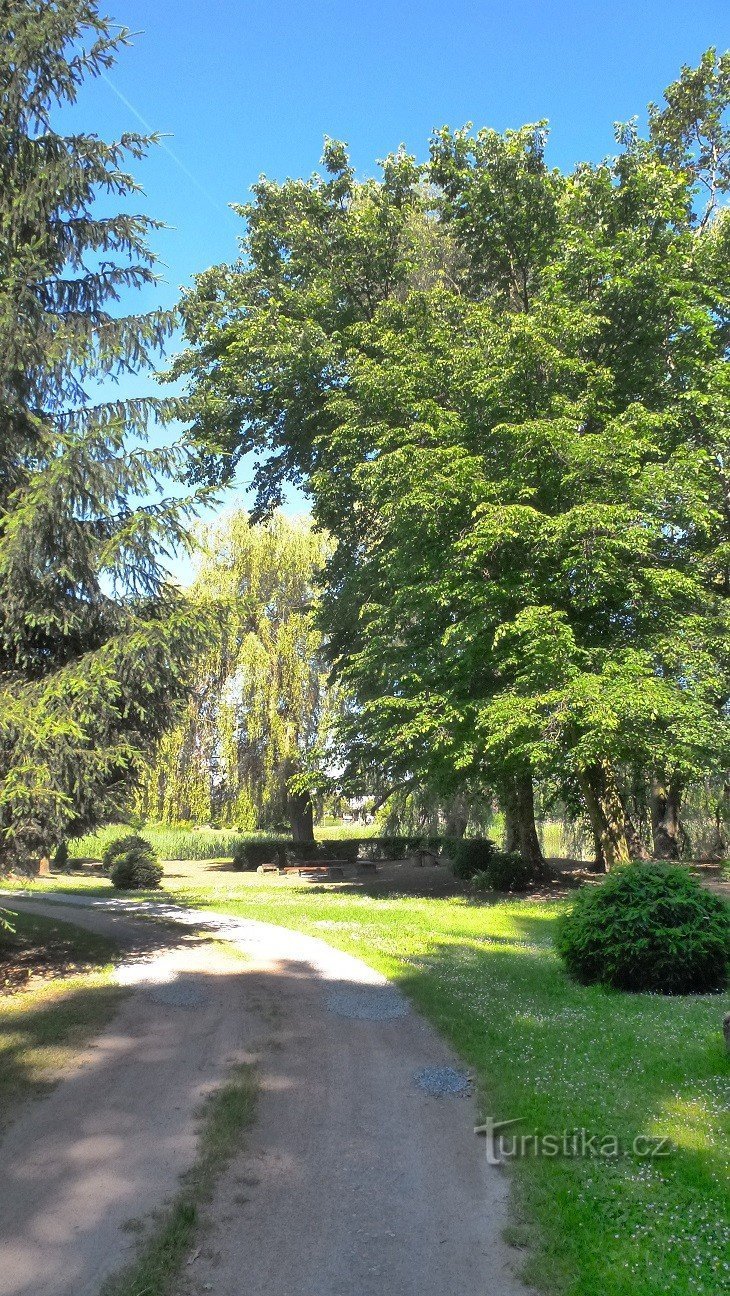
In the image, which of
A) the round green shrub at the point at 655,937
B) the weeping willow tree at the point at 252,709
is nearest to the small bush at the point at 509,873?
the weeping willow tree at the point at 252,709

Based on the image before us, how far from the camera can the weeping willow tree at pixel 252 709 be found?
29.0 metres

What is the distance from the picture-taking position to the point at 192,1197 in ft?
15.8

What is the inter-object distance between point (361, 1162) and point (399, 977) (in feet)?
16.3

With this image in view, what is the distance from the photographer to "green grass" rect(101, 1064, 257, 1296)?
13.2 ft

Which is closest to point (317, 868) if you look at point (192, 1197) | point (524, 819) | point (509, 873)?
point (524, 819)

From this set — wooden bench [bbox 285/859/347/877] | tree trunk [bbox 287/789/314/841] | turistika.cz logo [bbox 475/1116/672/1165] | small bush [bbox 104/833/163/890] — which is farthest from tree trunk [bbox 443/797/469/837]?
turistika.cz logo [bbox 475/1116/672/1165]

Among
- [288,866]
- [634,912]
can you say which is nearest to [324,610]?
[288,866]

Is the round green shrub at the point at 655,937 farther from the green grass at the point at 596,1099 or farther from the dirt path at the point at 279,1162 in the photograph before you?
the dirt path at the point at 279,1162

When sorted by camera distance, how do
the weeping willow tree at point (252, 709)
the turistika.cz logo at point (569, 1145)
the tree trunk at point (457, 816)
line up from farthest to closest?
the tree trunk at point (457, 816) < the weeping willow tree at point (252, 709) < the turistika.cz logo at point (569, 1145)

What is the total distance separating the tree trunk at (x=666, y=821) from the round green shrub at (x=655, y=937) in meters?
15.6

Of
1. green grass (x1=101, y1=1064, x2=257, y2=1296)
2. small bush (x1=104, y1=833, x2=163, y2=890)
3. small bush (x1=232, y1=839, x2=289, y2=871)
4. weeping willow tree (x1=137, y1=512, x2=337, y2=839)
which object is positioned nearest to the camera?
green grass (x1=101, y1=1064, x2=257, y2=1296)

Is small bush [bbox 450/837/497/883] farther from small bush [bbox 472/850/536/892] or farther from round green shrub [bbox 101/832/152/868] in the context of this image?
round green shrub [bbox 101/832/152/868]

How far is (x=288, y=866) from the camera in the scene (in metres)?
30.9

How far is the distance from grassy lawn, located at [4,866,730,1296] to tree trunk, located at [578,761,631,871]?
7726 millimetres
